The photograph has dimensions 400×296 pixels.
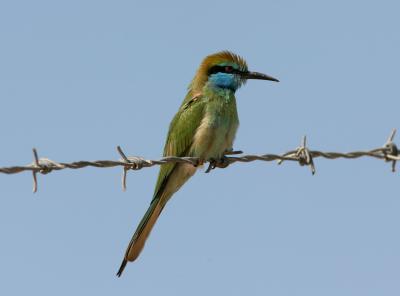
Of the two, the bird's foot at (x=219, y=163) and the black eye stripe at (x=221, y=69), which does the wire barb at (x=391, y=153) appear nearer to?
the bird's foot at (x=219, y=163)

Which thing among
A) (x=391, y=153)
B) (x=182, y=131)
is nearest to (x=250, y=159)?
(x=391, y=153)

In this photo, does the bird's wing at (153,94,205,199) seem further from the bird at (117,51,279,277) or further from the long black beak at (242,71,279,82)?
the long black beak at (242,71,279,82)

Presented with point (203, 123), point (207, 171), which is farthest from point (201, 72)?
point (207, 171)

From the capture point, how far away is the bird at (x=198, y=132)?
541cm

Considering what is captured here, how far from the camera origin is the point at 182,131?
5.62 m

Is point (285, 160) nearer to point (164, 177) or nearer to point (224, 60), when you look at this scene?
point (164, 177)

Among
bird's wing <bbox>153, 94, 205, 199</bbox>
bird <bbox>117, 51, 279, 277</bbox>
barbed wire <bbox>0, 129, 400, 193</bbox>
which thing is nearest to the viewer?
barbed wire <bbox>0, 129, 400, 193</bbox>

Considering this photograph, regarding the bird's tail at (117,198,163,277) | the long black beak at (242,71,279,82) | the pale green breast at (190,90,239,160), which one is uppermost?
the long black beak at (242,71,279,82)

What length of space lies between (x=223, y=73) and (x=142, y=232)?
1538 mm

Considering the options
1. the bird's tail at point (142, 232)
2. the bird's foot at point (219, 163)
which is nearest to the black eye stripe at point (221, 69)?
the bird's foot at point (219, 163)

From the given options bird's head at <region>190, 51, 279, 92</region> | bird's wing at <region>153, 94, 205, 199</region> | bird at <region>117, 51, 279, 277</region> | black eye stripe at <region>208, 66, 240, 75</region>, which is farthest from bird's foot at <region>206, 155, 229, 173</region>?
black eye stripe at <region>208, 66, 240, 75</region>

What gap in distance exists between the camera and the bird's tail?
198 inches

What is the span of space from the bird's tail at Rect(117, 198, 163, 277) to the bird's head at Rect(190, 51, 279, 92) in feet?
3.45

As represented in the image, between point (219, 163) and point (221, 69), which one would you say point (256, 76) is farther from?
point (219, 163)
